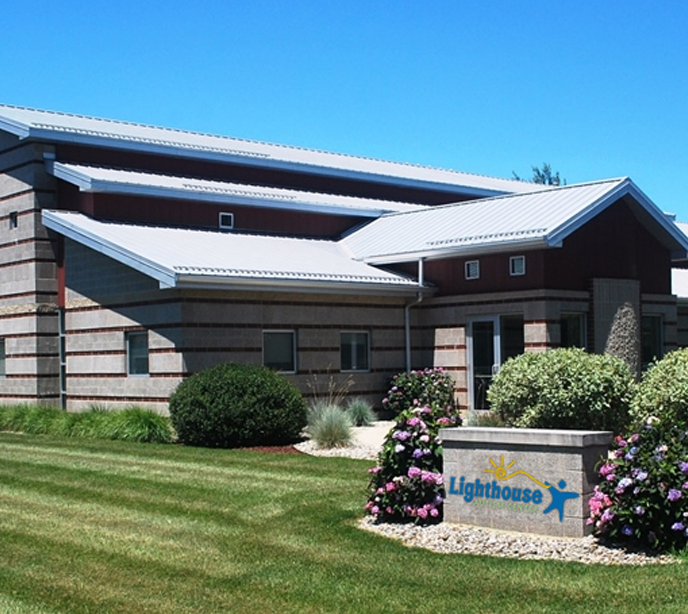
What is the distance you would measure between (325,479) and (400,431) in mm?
3444

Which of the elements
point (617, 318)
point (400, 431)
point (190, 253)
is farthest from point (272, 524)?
point (617, 318)

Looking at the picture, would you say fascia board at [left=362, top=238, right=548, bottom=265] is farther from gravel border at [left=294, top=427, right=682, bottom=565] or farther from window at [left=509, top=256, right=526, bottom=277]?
gravel border at [left=294, top=427, right=682, bottom=565]

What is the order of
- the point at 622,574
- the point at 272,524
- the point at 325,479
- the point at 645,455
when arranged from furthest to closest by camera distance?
the point at 325,479, the point at 272,524, the point at 645,455, the point at 622,574

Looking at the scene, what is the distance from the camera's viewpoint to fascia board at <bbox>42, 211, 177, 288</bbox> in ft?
74.5

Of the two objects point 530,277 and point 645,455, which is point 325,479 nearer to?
point 645,455

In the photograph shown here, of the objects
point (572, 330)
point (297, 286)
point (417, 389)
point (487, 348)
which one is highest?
point (297, 286)

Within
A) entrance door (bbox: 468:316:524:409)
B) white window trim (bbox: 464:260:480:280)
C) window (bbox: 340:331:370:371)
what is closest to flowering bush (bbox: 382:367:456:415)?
entrance door (bbox: 468:316:524:409)

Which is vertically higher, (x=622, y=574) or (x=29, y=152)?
(x=29, y=152)

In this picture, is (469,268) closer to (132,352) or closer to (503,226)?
(503,226)

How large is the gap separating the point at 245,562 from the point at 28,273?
19.6 meters

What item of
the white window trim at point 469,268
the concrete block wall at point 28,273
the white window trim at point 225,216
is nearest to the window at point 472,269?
the white window trim at point 469,268

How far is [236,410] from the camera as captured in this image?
20875mm

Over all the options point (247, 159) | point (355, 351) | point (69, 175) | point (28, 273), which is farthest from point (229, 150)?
point (355, 351)

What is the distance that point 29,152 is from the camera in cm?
2864
